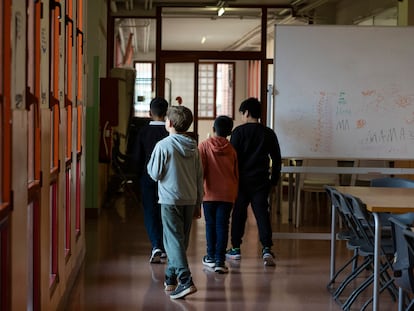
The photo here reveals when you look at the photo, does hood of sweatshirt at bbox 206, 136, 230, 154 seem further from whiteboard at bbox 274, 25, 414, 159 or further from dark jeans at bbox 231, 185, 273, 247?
whiteboard at bbox 274, 25, 414, 159

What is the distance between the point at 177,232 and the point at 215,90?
42.8 ft

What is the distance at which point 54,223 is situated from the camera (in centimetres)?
426

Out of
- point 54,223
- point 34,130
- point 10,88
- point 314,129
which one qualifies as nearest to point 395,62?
point 314,129

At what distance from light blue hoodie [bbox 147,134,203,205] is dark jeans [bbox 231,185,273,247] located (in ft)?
4.34

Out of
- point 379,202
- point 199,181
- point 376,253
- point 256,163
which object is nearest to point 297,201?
point 256,163

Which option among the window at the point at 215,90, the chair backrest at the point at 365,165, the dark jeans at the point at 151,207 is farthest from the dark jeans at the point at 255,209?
the window at the point at 215,90

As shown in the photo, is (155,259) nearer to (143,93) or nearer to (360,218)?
(360,218)

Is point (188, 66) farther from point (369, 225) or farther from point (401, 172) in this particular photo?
point (369, 225)

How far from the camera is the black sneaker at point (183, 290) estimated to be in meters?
4.88

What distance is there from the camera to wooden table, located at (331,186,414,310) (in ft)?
13.8

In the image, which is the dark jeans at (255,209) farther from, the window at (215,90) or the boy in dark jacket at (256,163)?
the window at (215,90)

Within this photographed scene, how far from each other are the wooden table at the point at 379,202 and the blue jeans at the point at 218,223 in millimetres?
1007

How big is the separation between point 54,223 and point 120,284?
1.20m

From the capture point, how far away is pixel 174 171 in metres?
4.76
